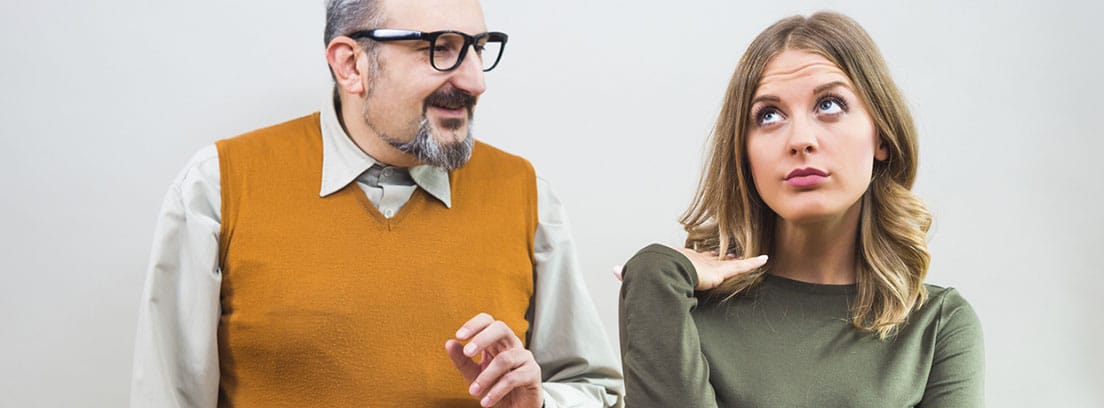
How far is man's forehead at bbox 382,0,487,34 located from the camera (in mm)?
1786

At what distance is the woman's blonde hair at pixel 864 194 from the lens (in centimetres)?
150

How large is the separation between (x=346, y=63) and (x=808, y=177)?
738 mm

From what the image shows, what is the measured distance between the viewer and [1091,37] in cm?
229

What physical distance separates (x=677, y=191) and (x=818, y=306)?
705mm

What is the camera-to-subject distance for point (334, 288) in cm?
178

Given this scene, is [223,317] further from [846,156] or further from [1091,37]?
[1091,37]

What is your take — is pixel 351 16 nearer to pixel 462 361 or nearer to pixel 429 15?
pixel 429 15

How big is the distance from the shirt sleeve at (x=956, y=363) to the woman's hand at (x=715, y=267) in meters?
0.24

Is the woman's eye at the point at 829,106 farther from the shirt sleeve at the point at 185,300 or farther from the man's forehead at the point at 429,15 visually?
the shirt sleeve at the point at 185,300

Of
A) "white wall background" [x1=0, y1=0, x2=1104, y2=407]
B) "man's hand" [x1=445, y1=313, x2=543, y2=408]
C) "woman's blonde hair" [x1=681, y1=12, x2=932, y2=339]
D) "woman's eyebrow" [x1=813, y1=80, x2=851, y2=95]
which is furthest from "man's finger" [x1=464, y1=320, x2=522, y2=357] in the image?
"white wall background" [x1=0, y1=0, x2=1104, y2=407]

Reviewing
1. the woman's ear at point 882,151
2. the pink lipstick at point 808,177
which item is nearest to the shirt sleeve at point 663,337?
the pink lipstick at point 808,177

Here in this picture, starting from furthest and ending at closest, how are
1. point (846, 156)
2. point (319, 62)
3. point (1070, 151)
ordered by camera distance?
1. point (1070, 151)
2. point (319, 62)
3. point (846, 156)

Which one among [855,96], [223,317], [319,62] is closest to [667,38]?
[319,62]

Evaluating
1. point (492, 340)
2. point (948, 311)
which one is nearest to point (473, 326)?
point (492, 340)
